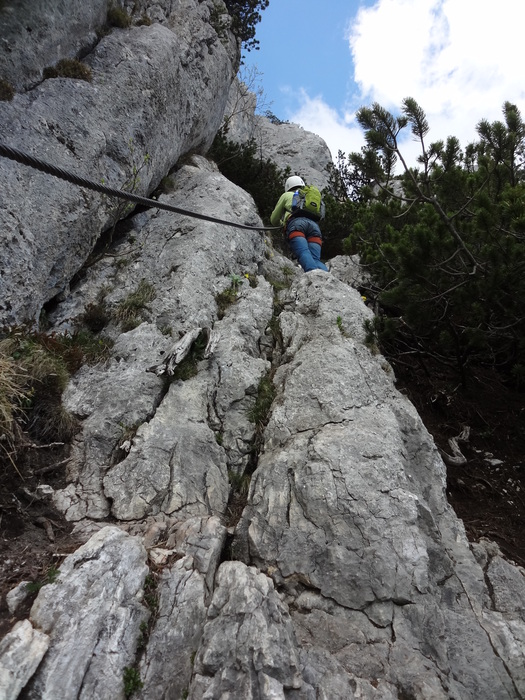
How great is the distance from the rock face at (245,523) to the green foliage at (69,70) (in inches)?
9.0

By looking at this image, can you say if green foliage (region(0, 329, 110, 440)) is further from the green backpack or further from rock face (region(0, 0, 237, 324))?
the green backpack

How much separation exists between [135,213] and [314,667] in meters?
8.85

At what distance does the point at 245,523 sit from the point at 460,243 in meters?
4.55

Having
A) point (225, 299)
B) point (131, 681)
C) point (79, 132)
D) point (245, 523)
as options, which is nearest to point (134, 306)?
point (225, 299)

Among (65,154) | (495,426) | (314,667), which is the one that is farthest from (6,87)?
(495,426)

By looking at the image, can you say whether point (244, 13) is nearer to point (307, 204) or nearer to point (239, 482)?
point (307, 204)

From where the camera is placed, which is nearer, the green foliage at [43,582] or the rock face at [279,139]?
the green foliage at [43,582]

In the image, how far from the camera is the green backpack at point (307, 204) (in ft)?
32.0

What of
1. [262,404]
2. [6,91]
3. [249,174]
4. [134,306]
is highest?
[249,174]

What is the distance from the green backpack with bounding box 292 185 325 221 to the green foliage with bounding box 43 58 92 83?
182 inches

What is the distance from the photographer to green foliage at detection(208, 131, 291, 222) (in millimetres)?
13570

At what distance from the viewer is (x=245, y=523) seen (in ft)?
Result: 15.8

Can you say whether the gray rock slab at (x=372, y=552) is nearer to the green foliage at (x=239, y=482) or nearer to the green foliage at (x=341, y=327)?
the green foliage at (x=239, y=482)

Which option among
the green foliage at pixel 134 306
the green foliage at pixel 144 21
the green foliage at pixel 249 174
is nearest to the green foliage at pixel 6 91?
the green foliage at pixel 134 306
